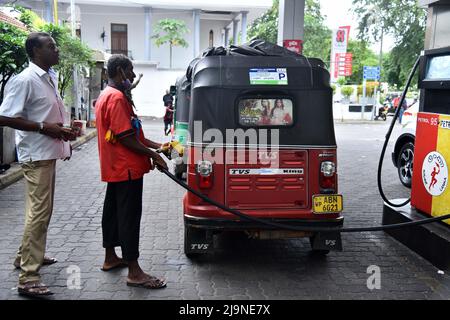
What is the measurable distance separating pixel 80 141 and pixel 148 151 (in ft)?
34.8

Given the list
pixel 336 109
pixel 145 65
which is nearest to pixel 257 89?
pixel 145 65

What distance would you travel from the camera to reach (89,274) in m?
4.36

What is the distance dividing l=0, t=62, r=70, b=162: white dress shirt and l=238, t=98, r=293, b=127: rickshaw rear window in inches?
68.4

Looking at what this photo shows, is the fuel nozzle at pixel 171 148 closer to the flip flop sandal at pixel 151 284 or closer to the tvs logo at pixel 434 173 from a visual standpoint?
the flip flop sandal at pixel 151 284

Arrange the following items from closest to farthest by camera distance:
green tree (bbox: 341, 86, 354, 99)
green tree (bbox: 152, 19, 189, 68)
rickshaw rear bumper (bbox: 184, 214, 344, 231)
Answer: rickshaw rear bumper (bbox: 184, 214, 344, 231)
green tree (bbox: 152, 19, 189, 68)
green tree (bbox: 341, 86, 354, 99)

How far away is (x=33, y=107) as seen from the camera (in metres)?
3.81

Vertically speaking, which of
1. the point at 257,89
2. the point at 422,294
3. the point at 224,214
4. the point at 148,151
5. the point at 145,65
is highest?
the point at 145,65

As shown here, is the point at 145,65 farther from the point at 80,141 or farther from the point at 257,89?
the point at 257,89

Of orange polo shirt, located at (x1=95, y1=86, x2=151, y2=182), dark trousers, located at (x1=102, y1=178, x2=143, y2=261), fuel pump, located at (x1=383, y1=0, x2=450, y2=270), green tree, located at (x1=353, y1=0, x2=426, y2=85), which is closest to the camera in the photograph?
orange polo shirt, located at (x1=95, y1=86, x2=151, y2=182)

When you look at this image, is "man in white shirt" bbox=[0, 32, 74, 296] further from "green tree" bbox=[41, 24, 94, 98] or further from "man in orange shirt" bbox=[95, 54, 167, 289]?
"green tree" bbox=[41, 24, 94, 98]

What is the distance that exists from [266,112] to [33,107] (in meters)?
2.13

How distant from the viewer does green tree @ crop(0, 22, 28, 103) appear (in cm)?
748

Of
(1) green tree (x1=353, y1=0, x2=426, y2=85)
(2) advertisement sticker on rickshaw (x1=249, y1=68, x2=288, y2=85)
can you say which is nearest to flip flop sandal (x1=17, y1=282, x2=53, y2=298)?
(2) advertisement sticker on rickshaw (x1=249, y1=68, x2=288, y2=85)

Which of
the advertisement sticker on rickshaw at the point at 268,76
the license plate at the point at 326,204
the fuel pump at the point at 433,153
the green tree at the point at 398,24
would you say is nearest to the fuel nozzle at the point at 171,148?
the advertisement sticker on rickshaw at the point at 268,76
